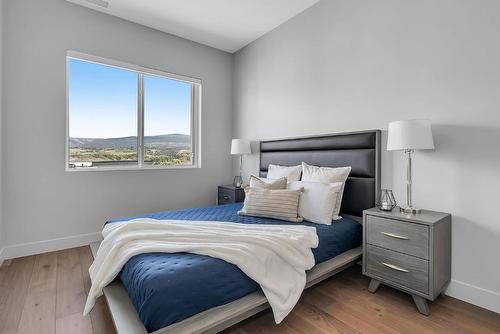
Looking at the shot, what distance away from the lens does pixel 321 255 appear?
1.97 m

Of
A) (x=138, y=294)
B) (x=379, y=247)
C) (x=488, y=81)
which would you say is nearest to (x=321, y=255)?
(x=379, y=247)

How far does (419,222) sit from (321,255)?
2.42ft

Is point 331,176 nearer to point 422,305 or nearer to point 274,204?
point 274,204

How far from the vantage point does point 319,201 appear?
229 centimetres

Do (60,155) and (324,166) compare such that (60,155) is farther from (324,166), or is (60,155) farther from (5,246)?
(324,166)

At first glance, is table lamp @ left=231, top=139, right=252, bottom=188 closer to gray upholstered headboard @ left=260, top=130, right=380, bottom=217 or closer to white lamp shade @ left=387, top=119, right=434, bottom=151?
gray upholstered headboard @ left=260, top=130, right=380, bottom=217

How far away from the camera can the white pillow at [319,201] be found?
225 centimetres

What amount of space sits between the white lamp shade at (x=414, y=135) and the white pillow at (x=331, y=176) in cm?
61

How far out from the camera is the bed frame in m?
1.33

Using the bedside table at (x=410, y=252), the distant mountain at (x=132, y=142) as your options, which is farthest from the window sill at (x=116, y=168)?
the bedside table at (x=410, y=252)

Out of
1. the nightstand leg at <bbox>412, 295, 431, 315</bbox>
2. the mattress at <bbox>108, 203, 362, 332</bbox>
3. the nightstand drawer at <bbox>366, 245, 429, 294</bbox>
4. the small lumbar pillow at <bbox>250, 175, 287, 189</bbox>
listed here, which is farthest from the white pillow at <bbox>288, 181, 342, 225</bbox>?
the mattress at <bbox>108, 203, 362, 332</bbox>

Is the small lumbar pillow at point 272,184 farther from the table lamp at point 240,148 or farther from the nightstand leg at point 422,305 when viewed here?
the nightstand leg at point 422,305

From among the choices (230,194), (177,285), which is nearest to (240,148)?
(230,194)

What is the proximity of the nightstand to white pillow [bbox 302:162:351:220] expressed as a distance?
120cm
